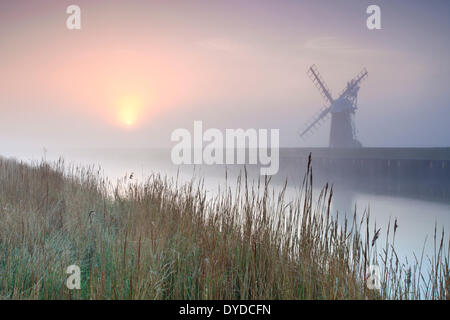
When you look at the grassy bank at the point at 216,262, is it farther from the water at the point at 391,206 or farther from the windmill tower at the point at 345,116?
the windmill tower at the point at 345,116

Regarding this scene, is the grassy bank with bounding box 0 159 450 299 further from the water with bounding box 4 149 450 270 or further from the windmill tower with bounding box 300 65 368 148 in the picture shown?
the windmill tower with bounding box 300 65 368 148

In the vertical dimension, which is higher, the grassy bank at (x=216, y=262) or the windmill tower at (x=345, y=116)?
the windmill tower at (x=345, y=116)

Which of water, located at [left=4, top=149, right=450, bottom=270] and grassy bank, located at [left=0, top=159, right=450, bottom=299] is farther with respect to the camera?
water, located at [left=4, top=149, right=450, bottom=270]

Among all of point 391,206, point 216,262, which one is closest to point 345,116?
point 391,206

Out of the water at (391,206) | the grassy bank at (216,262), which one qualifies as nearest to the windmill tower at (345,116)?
the water at (391,206)

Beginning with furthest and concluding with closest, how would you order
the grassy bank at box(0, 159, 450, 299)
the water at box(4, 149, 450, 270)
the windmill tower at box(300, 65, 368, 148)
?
1. the windmill tower at box(300, 65, 368, 148)
2. the water at box(4, 149, 450, 270)
3. the grassy bank at box(0, 159, 450, 299)

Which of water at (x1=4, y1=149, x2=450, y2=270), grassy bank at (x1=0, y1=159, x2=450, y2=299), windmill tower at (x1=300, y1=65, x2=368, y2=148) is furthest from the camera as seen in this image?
windmill tower at (x1=300, y1=65, x2=368, y2=148)

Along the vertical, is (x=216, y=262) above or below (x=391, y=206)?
above

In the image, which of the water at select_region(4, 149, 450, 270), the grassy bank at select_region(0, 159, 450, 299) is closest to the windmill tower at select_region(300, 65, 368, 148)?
the water at select_region(4, 149, 450, 270)

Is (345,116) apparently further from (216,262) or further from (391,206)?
(216,262)

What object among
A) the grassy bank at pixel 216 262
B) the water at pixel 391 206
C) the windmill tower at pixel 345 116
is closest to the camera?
the grassy bank at pixel 216 262

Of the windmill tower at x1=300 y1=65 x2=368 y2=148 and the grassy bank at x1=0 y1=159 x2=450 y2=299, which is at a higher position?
the windmill tower at x1=300 y1=65 x2=368 y2=148

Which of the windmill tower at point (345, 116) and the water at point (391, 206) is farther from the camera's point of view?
the windmill tower at point (345, 116)
